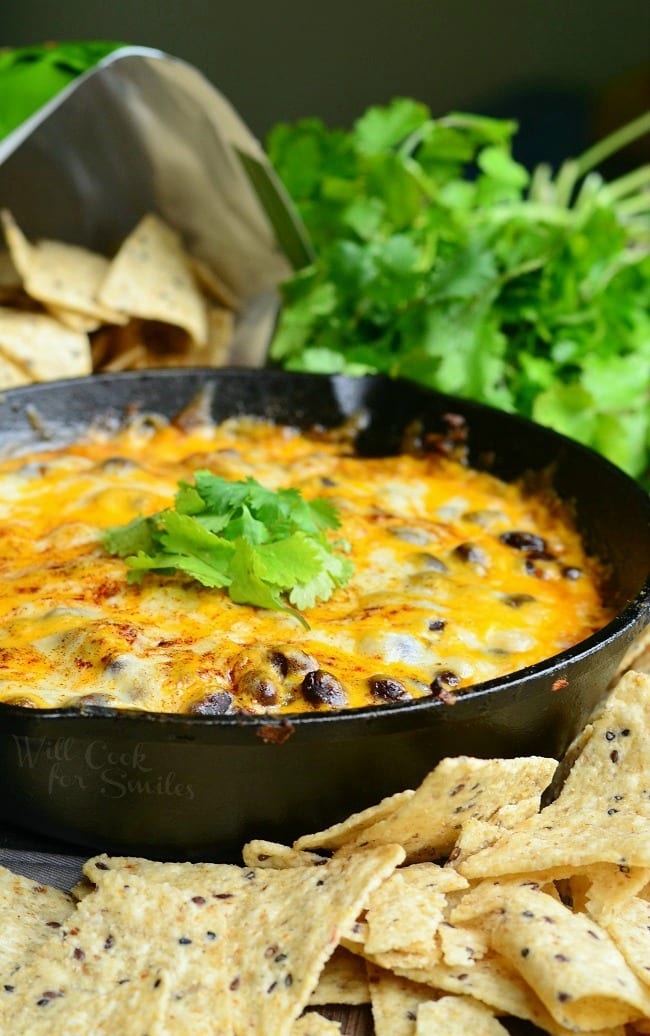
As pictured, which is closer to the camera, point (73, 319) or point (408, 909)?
point (408, 909)

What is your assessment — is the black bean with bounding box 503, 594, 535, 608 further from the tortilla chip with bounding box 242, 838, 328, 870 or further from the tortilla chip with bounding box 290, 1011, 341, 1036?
the tortilla chip with bounding box 290, 1011, 341, 1036

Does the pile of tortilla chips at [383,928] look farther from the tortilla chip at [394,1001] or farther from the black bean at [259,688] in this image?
the black bean at [259,688]

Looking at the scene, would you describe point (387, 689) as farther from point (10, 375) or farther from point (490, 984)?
point (10, 375)

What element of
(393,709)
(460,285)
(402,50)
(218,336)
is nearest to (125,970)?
(393,709)

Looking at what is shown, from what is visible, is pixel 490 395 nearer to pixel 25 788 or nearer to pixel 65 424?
pixel 65 424

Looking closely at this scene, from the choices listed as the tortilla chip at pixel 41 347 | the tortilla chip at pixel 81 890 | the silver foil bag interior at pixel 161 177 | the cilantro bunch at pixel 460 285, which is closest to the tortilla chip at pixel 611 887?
the tortilla chip at pixel 81 890

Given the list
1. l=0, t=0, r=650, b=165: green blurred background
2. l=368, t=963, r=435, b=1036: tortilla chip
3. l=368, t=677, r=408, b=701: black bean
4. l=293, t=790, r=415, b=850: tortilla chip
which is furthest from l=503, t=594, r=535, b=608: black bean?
l=0, t=0, r=650, b=165: green blurred background

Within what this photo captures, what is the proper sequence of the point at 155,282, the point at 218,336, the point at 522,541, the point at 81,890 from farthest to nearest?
the point at 218,336 → the point at 155,282 → the point at 522,541 → the point at 81,890
